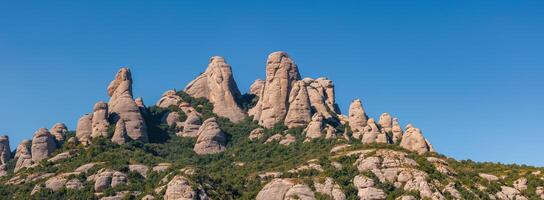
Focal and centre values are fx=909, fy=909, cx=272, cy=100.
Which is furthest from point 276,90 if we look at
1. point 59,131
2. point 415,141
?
point 59,131

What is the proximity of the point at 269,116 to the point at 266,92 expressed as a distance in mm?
6101

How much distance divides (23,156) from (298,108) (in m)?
51.2

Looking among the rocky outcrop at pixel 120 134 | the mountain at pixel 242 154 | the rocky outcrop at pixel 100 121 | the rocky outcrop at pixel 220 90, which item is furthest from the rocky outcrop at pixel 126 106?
the rocky outcrop at pixel 220 90

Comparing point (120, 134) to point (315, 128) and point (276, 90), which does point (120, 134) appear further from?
point (315, 128)

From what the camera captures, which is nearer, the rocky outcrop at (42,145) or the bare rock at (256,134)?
the rocky outcrop at (42,145)

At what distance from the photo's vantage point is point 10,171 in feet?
517

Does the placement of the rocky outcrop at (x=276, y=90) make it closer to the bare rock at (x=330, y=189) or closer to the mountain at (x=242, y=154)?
the mountain at (x=242, y=154)

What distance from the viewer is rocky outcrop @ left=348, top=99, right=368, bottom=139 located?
170m

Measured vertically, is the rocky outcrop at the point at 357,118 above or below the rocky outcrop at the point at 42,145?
above

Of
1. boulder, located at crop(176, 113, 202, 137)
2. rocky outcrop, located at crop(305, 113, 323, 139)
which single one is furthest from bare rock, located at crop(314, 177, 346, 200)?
boulder, located at crop(176, 113, 202, 137)

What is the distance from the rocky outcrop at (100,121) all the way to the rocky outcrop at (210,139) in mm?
16702

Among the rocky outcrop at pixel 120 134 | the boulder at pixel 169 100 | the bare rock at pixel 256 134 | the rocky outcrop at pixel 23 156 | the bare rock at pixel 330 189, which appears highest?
the boulder at pixel 169 100

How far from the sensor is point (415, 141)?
151750 millimetres

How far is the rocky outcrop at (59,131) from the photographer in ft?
545
